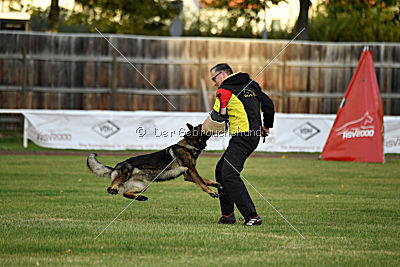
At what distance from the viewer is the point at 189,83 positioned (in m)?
26.1

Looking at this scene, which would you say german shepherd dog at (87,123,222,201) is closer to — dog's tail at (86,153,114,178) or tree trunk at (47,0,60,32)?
dog's tail at (86,153,114,178)

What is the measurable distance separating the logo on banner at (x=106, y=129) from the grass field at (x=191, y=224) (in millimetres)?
5270

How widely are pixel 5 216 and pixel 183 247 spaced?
295 centimetres

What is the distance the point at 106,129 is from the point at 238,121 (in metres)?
12.7

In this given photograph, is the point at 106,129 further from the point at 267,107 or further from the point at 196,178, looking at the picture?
the point at 267,107

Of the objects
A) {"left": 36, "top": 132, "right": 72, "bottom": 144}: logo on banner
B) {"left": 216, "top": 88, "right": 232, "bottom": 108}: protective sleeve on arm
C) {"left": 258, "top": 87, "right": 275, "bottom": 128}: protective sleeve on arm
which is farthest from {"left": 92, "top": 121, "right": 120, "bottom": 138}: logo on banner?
{"left": 216, "top": 88, "right": 232, "bottom": 108}: protective sleeve on arm

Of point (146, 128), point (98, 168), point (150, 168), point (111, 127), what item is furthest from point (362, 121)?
point (98, 168)

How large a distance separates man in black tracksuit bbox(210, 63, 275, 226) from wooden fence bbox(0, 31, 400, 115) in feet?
56.7

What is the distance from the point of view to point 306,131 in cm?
2108

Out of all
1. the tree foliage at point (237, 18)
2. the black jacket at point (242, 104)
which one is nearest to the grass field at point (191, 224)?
the black jacket at point (242, 104)

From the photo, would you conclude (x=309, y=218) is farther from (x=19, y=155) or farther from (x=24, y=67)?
(x=24, y=67)

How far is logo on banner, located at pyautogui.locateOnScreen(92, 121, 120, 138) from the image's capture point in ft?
66.6

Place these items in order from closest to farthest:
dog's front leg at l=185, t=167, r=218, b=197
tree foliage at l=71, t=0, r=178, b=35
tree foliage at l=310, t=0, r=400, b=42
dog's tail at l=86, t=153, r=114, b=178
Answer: dog's front leg at l=185, t=167, r=218, b=197
dog's tail at l=86, t=153, r=114, b=178
tree foliage at l=71, t=0, r=178, b=35
tree foliage at l=310, t=0, r=400, b=42

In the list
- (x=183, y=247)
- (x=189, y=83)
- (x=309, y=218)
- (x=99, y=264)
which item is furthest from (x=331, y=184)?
(x=189, y=83)
